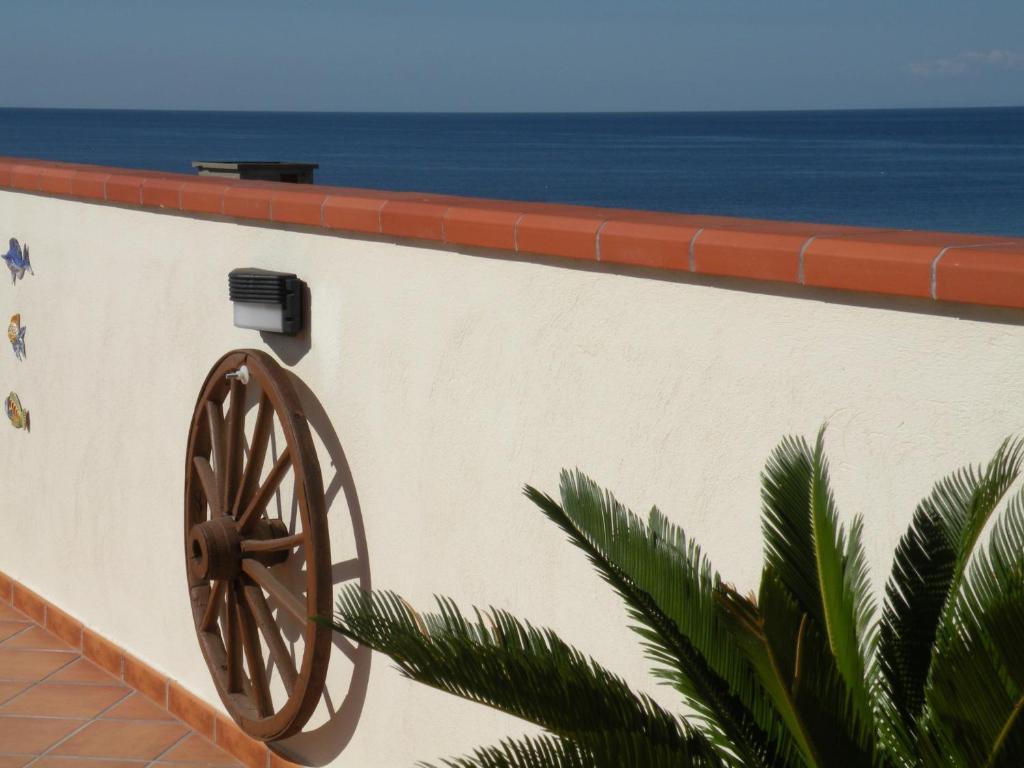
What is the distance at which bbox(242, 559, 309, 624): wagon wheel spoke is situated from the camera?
4.49m

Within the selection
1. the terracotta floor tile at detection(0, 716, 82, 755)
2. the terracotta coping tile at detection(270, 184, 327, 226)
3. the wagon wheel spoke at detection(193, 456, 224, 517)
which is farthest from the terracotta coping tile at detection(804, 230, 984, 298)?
the terracotta floor tile at detection(0, 716, 82, 755)

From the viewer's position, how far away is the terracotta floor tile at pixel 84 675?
20.0 ft

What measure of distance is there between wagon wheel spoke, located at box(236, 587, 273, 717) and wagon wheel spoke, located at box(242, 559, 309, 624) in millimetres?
189

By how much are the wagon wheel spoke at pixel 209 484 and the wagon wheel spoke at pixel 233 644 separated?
29 cm

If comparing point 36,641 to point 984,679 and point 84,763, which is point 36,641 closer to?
point 84,763

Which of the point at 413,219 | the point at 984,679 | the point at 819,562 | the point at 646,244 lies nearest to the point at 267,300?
the point at 413,219

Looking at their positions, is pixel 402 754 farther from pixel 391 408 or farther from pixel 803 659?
pixel 803 659

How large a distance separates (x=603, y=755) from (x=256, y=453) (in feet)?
8.87

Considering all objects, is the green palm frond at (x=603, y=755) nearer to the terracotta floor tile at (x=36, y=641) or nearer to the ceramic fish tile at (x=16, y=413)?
the terracotta floor tile at (x=36, y=641)

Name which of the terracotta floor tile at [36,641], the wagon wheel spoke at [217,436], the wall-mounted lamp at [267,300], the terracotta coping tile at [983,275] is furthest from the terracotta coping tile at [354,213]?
the terracotta floor tile at [36,641]

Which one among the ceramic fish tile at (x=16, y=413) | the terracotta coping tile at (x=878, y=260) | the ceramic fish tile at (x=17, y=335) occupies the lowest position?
the ceramic fish tile at (x=16, y=413)

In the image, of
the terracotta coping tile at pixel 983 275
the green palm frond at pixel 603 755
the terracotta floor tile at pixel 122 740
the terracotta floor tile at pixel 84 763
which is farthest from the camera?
the terracotta floor tile at pixel 122 740

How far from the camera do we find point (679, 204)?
5931 cm

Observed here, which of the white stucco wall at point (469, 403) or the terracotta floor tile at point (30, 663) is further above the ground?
the white stucco wall at point (469, 403)
